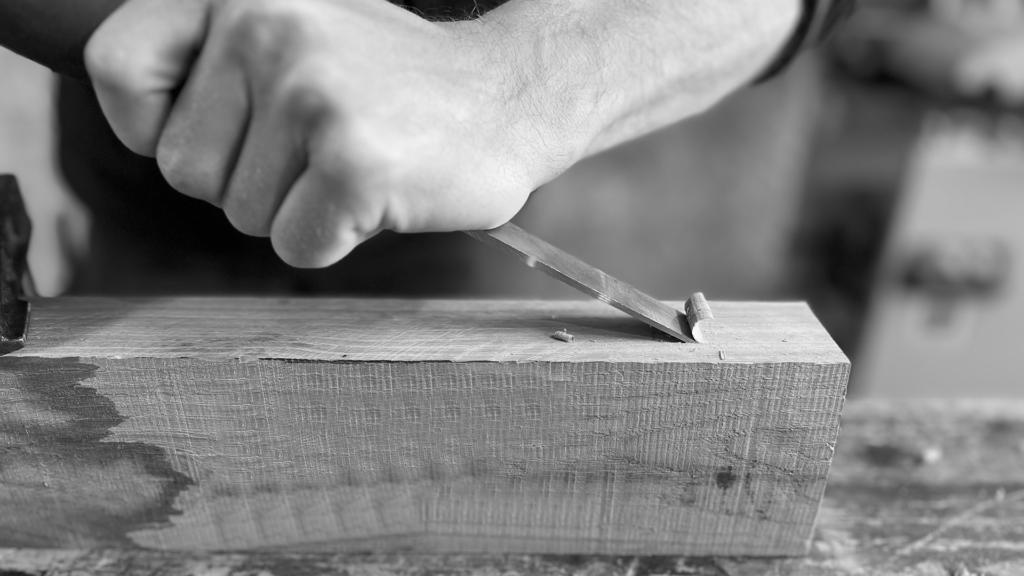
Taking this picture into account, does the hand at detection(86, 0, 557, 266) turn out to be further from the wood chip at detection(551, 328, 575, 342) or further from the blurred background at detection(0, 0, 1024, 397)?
the blurred background at detection(0, 0, 1024, 397)

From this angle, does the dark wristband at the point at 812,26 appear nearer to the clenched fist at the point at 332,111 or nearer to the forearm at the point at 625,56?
the forearm at the point at 625,56

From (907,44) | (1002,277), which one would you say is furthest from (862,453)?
(907,44)

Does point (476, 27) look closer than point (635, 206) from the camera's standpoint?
Yes

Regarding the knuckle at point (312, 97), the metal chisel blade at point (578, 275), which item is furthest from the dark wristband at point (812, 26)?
the knuckle at point (312, 97)

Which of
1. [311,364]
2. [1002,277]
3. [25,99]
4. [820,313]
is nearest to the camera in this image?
[311,364]

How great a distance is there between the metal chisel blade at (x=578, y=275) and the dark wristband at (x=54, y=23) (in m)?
0.38

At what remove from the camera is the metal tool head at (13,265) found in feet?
2.32

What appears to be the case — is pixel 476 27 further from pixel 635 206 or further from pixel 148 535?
pixel 635 206

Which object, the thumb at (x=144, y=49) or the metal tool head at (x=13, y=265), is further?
the metal tool head at (x=13, y=265)

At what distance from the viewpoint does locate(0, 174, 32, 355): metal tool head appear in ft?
2.32

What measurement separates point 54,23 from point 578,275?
20.8 inches

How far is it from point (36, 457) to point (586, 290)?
2.03 feet

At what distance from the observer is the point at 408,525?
80 centimetres

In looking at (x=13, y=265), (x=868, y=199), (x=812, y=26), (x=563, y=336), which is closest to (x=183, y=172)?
(x=13, y=265)
